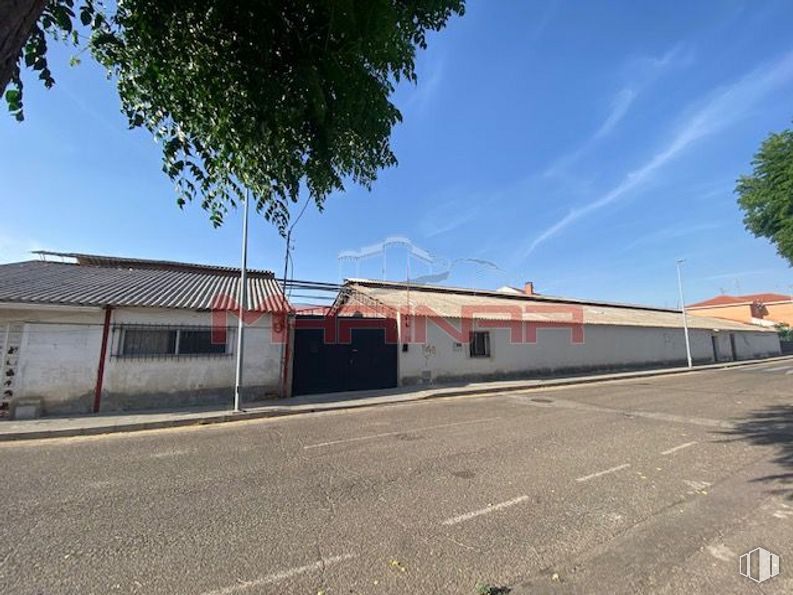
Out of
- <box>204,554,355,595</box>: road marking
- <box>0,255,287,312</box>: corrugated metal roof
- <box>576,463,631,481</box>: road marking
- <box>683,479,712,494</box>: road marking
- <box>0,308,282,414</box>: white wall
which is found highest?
<box>0,255,287,312</box>: corrugated metal roof

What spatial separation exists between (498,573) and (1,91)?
→ 448cm

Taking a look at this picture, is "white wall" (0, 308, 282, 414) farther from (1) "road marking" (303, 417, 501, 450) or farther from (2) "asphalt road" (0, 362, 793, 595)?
(1) "road marking" (303, 417, 501, 450)

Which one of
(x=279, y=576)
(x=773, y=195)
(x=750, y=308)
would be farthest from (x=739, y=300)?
(x=279, y=576)

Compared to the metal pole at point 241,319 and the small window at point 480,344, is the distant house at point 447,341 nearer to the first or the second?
the small window at point 480,344

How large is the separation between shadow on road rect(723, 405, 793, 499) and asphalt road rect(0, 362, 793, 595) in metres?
0.05

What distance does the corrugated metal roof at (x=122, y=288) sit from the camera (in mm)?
11250

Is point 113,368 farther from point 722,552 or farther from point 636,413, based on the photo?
Answer: point 636,413

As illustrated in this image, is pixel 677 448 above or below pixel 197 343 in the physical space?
below

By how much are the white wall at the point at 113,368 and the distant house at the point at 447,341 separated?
2.45 m

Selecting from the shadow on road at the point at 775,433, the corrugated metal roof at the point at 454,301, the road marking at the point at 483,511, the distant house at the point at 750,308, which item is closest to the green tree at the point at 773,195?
the corrugated metal roof at the point at 454,301

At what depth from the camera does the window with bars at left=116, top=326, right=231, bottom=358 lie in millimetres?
11680

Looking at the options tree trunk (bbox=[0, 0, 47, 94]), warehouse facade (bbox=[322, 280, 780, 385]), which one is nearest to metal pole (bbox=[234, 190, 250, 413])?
warehouse facade (bbox=[322, 280, 780, 385])

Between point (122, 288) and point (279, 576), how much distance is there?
13266 mm

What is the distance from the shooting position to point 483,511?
4.27 meters
